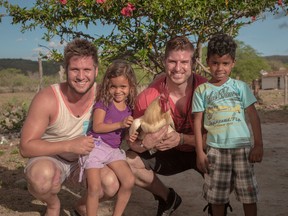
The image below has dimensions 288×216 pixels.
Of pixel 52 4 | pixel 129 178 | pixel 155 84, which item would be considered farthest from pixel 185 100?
pixel 52 4

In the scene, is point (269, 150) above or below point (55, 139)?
below

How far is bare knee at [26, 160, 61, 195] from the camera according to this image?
3.34 m

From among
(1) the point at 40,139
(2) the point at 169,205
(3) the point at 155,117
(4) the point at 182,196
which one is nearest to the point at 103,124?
(3) the point at 155,117

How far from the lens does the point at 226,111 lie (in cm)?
313

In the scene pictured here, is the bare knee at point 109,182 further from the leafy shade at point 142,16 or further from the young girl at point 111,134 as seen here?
the leafy shade at point 142,16

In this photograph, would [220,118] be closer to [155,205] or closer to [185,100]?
[185,100]

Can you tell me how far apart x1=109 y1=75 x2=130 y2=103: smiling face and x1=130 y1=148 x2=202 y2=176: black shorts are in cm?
72

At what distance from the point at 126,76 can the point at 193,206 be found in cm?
177

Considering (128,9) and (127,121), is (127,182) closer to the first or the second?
(127,121)

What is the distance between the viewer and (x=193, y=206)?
4203 millimetres

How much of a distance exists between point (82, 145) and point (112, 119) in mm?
396

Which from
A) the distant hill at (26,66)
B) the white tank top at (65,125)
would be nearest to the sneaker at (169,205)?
the white tank top at (65,125)

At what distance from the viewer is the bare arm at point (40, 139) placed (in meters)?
3.23

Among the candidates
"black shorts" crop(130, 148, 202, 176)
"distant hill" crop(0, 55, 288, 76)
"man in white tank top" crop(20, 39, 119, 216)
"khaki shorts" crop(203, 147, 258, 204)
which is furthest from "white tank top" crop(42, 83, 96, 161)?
"distant hill" crop(0, 55, 288, 76)
